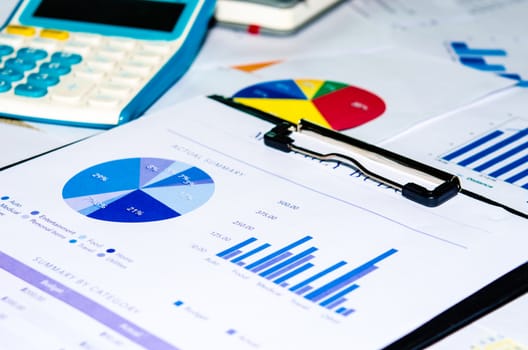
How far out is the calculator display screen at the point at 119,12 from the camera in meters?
0.76

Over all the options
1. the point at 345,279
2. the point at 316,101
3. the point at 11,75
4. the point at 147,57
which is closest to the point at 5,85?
the point at 11,75

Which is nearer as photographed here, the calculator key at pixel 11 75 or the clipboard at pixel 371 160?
the clipboard at pixel 371 160

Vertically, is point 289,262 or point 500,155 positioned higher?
point 500,155

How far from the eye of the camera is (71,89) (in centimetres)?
66

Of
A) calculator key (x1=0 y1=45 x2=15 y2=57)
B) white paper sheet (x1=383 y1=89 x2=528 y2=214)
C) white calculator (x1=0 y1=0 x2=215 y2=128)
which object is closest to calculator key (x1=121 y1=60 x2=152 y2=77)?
white calculator (x1=0 y1=0 x2=215 y2=128)

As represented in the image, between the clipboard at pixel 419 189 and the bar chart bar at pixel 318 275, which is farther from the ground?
the clipboard at pixel 419 189

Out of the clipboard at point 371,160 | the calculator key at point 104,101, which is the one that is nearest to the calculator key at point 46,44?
the calculator key at point 104,101

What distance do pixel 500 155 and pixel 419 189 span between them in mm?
119

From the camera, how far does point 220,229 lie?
0.50 metres

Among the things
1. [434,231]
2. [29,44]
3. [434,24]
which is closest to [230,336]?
[434,231]

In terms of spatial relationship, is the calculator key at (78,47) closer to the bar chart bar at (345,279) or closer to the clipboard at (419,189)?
the clipboard at (419,189)

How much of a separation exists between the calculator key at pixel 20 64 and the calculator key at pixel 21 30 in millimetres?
51

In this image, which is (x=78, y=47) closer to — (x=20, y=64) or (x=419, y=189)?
(x=20, y=64)

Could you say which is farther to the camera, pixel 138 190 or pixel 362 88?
pixel 362 88
